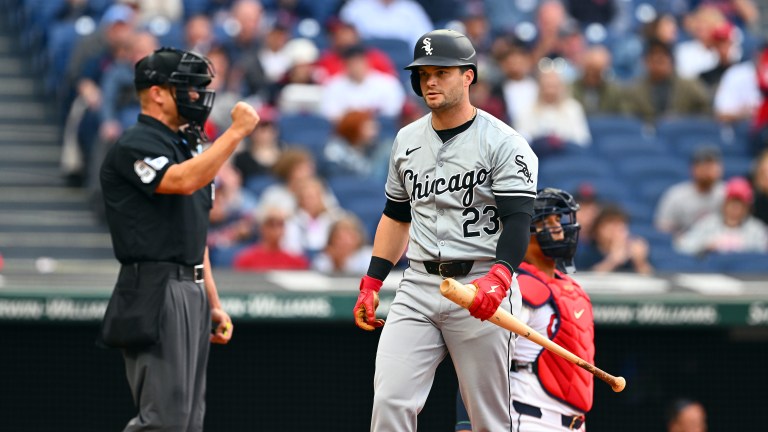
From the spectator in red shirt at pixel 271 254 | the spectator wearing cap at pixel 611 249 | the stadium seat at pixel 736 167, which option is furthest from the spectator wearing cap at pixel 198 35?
the stadium seat at pixel 736 167

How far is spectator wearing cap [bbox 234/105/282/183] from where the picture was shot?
31.0ft

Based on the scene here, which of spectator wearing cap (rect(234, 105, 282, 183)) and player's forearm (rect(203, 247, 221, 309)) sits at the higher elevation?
spectator wearing cap (rect(234, 105, 282, 183))

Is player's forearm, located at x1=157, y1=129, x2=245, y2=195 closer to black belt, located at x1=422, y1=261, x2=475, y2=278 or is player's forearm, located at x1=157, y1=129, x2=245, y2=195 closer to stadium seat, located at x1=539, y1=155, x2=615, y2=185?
black belt, located at x1=422, y1=261, x2=475, y2=278

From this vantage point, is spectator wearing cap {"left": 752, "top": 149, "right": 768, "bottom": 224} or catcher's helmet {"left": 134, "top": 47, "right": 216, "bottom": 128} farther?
spectator wearing cap {"left": 752, "top": 149, "right": 768, "bottom": 224}

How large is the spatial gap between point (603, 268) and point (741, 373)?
1.14 metres

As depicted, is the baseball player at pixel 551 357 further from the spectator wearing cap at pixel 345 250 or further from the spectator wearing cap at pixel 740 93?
the spectator wearing cap at pixel 740 93

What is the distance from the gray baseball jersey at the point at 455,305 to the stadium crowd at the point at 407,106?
11.1 feet

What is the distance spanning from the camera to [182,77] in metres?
5.17

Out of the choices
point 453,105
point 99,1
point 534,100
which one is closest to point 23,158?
point 99,1

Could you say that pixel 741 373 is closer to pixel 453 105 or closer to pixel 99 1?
pixel 453 105

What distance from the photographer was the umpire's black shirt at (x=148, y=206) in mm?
5039

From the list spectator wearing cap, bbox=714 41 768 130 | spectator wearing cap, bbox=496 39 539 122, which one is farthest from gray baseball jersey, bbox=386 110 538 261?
spectator wearing cap, bbox=714 41 768 130

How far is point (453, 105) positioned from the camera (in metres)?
4.59

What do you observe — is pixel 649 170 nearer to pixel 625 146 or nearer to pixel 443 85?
pixel 625 146
